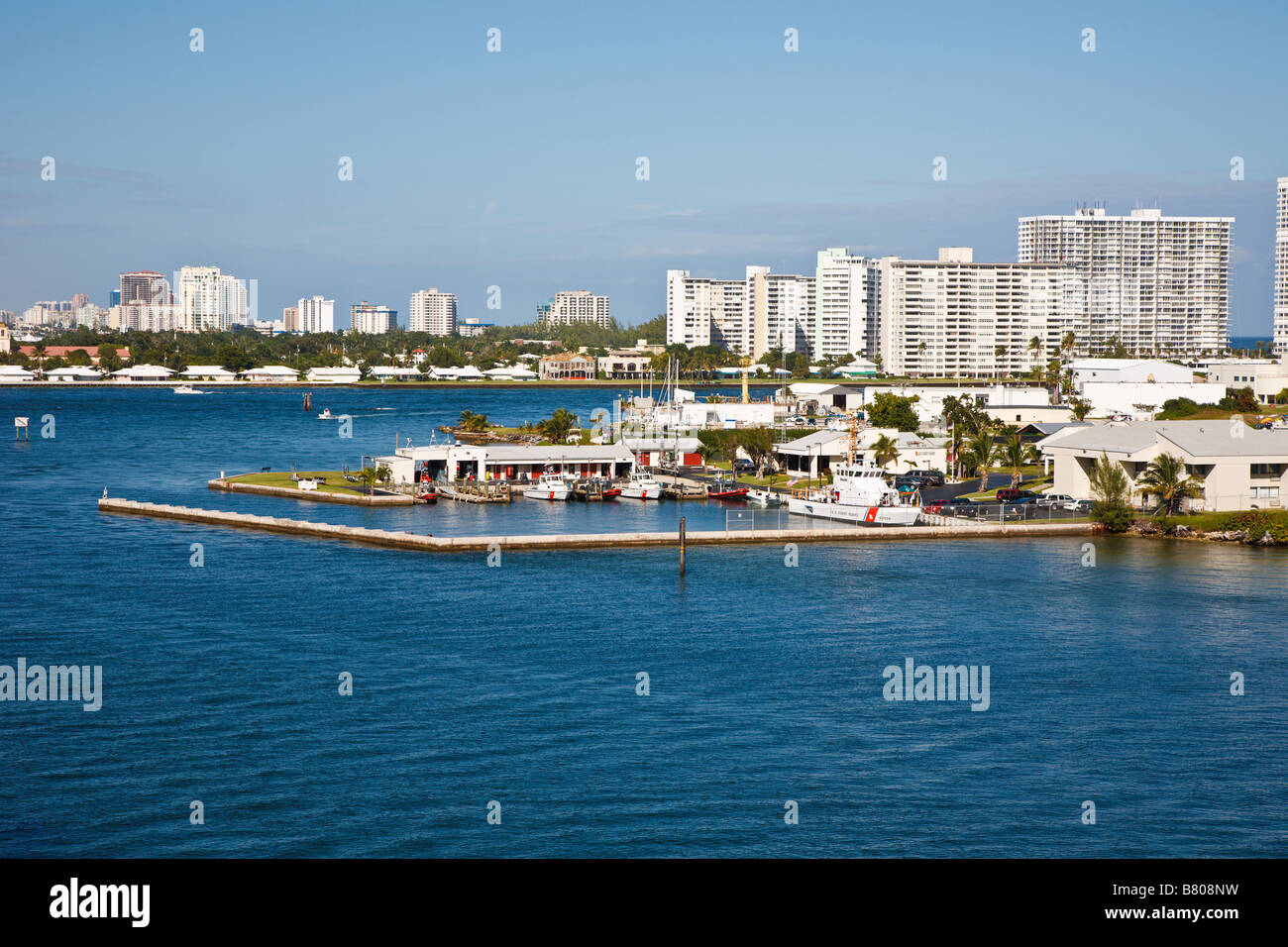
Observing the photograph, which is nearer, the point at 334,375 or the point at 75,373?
the point at 75,373

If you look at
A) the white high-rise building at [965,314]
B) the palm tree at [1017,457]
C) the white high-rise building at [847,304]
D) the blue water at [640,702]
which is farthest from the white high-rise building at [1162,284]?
the blue water at [640,702]

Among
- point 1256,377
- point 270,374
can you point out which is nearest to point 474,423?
point 1256,377

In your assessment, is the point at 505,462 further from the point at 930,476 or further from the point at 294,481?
the point at 930,476

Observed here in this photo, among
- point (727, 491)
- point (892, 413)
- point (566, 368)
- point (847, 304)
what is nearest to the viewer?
point (727, 491)

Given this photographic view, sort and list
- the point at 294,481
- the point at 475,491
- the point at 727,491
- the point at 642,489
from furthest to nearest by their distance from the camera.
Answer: the point at 294,481
the point at 642,489
the point at 727,491
the point at 475,491

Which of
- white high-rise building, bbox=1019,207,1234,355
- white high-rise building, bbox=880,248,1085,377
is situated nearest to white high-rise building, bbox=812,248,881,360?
white high-rise building, bbox=880,248,1085,377

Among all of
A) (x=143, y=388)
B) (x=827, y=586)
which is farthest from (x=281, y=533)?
(x=143, y=388)
